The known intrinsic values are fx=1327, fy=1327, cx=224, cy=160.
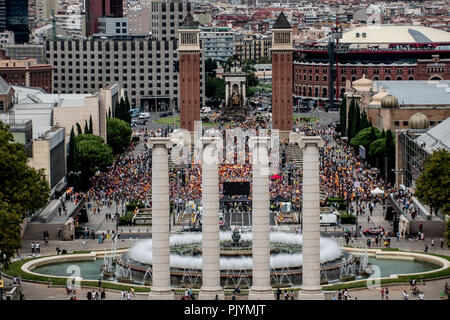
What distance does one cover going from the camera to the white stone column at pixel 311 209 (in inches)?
2707

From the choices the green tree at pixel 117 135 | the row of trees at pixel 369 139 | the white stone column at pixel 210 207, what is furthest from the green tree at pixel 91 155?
the white stone column at pixel 210 207

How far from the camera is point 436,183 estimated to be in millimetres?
101938

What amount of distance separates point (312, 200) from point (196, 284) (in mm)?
19422

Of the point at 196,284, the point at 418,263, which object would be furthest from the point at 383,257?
the point at 196,284

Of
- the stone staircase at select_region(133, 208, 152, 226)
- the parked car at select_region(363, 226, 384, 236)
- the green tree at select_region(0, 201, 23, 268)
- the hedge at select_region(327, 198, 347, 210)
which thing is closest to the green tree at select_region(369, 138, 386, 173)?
the hedge at select_region(327, 198, 347, 210)

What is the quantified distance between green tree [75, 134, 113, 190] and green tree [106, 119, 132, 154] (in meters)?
18.9

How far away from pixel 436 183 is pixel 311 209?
34.7 metres

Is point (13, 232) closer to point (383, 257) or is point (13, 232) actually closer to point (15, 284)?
point (15, 284)

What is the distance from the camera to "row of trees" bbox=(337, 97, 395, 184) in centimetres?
14050

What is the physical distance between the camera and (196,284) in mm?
86625

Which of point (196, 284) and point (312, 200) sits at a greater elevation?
point (312, 200)

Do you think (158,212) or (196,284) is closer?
(158,212)

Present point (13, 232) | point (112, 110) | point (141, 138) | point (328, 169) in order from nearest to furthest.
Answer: point (13, 232)
point (328, 169)
point (112, 110)
point (141, 138)

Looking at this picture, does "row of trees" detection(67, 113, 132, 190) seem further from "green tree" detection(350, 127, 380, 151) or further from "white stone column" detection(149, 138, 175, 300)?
"white stone column" detection(149, 138, 175, 300)
